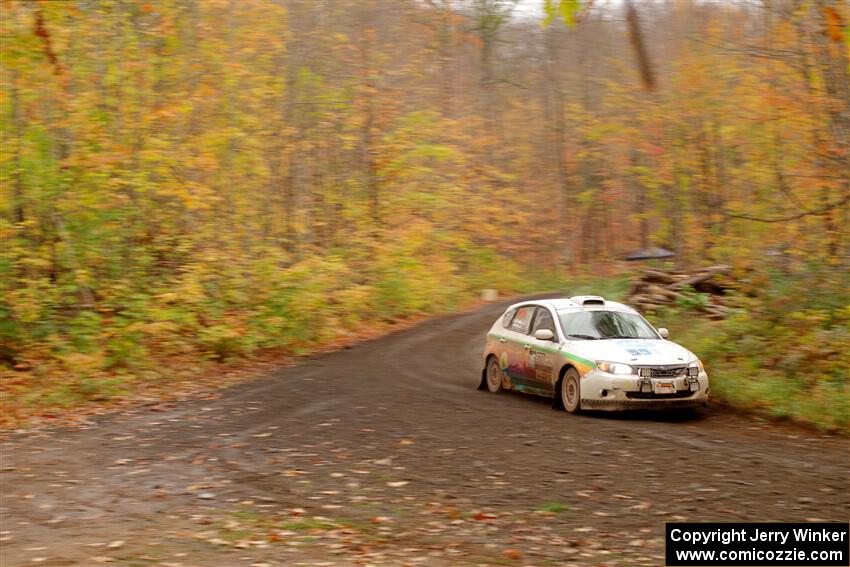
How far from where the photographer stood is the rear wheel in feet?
52.9

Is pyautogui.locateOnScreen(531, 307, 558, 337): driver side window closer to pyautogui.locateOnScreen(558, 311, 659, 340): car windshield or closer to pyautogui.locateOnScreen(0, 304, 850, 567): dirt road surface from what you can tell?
pyautogui.locateOnScreen(558, 311, 659, 340): car windshield

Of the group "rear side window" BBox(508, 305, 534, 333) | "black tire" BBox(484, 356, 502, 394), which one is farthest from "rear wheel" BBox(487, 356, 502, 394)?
"rear side window" BBox(508, 305, 534, 333)

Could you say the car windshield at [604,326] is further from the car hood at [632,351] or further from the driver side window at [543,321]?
the car hood at [632,351]

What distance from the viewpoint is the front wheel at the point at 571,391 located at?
13312mm

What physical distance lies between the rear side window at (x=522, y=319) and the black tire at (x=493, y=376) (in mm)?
735

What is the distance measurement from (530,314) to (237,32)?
12588 millimetres

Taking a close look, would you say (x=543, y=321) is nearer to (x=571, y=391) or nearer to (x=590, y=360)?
(x=571, y=391)

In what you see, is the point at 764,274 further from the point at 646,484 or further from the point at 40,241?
the point at 40,241

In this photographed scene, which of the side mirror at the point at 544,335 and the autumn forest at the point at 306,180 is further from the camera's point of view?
the autumn forest at the point at 306,180

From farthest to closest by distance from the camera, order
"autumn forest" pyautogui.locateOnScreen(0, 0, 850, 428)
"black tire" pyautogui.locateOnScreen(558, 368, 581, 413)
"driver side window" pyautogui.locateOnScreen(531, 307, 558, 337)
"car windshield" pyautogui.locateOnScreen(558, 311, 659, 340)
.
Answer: "autumn forest" pyautogui.locateOnScreen(0, 0, 850, 428)
"driver side window" pyautogui.locateOnScreen(531, 307, 558, 337)
"car windshield" pyautogui.locateOnScreen(558, 311, 659, 340)
"black tire" pyautogui.locateOnScreen(558, 368, 581, 413)

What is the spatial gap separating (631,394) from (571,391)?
998 mm

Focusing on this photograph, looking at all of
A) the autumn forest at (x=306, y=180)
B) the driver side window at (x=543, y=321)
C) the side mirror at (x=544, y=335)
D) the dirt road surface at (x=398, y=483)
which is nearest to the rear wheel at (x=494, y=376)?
the dirt road surface at (x=398, y=483)

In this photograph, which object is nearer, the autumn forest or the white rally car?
the white rally car

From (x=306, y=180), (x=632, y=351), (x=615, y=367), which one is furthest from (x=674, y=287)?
(x=306, y=180)
